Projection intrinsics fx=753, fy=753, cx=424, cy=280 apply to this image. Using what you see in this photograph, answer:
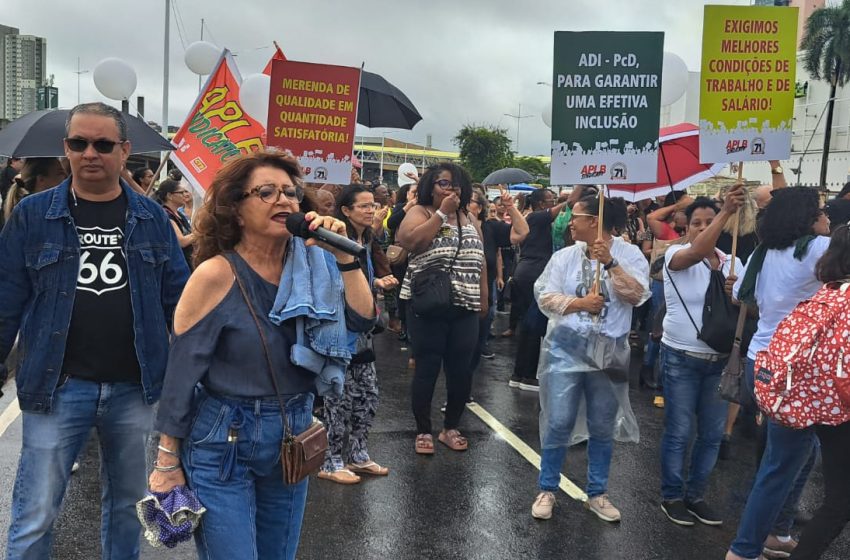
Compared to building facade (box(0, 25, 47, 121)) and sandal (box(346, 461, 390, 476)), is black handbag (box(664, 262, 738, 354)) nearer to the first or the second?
sandal (box(346, 461, 390, 476))

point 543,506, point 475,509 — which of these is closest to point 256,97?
point 475,509

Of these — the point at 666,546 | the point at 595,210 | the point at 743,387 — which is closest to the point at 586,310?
the point at 595,210

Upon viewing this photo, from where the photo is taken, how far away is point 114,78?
10.5m

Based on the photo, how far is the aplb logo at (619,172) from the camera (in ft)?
16.0

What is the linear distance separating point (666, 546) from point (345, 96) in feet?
14.0

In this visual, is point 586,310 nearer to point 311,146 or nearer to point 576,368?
point 576,368

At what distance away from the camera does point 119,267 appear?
2.99 m

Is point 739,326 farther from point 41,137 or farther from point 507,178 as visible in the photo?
point 507,178

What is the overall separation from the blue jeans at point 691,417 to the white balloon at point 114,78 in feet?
29.0

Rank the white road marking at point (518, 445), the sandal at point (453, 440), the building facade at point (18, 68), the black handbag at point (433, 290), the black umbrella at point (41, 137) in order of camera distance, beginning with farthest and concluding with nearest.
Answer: the building facade at point (18, 68)
the sandal at point (453, 440)
the black handbag at point (433, 290)
the white road marking at point (518, 445)
the black umbrella at point (41, 137)

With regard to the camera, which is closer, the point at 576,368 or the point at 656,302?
the point at 576,368

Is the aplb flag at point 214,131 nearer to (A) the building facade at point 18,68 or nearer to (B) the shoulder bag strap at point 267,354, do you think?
(B) the shoulder bag strap at point 267,354

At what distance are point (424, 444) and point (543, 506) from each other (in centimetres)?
130

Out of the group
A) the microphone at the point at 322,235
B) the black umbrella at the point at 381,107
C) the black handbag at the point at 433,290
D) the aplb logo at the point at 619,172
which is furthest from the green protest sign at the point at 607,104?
the black umbrella at the point at 381,107
